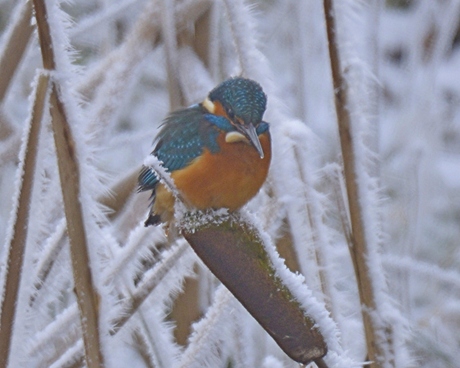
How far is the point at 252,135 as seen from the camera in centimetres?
105

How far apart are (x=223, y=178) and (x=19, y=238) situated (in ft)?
1.22

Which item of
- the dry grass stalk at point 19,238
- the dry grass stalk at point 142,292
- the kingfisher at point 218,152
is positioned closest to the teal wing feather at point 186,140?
the kingfisher at point 218,152

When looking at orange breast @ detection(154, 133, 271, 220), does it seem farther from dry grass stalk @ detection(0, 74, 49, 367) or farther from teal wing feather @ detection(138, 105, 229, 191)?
dry grass stalk @ detection(0, 74, 49, 367)

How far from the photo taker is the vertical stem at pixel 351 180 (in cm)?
87

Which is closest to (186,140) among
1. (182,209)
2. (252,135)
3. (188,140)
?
(188,140)

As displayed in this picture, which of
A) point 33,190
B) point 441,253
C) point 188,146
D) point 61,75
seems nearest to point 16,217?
point 33,190

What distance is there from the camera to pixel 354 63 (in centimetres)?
89

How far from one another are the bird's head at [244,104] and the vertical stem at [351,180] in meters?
0.16

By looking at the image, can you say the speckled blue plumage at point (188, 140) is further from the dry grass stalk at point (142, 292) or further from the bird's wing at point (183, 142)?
the dry grass stalk at point (142, 292)

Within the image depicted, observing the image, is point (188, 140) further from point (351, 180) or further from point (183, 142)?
point (351, 180)

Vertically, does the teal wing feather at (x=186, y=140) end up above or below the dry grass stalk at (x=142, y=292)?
above

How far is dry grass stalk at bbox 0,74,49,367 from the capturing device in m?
0.78

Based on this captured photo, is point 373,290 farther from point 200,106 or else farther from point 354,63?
point 200,106

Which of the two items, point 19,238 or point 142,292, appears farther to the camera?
point 142,292
